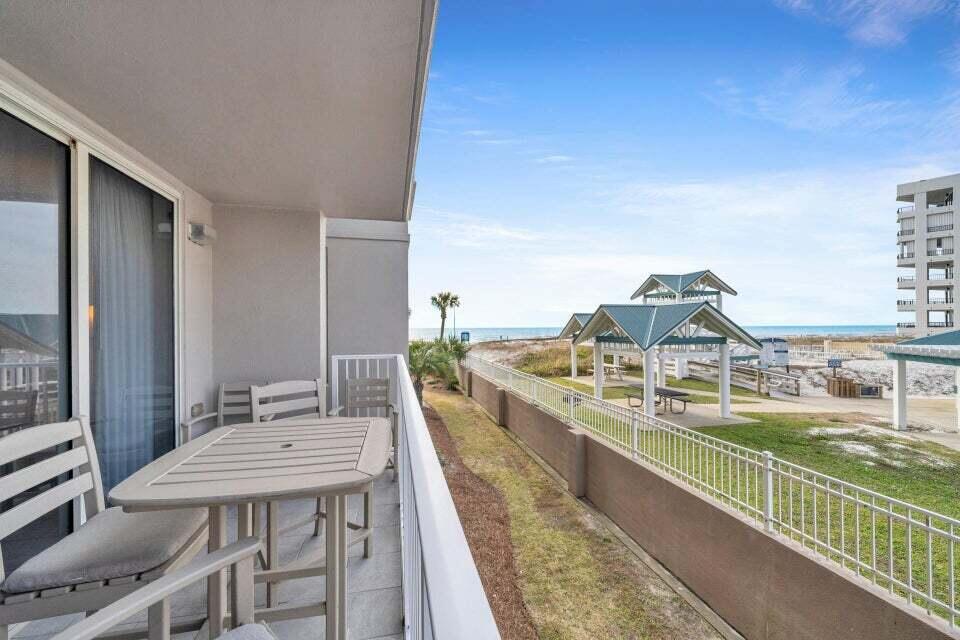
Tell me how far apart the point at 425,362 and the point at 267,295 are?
7.45m

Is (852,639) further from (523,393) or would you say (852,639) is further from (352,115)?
(523,393)

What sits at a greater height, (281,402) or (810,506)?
(281,402)

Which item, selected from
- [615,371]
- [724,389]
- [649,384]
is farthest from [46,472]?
[615,371]

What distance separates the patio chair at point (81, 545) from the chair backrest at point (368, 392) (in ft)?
7.51

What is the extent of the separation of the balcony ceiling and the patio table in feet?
5.92

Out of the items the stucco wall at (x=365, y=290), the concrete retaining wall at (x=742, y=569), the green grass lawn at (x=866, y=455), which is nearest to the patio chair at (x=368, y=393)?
the stucco wall at (x=365, y=290)

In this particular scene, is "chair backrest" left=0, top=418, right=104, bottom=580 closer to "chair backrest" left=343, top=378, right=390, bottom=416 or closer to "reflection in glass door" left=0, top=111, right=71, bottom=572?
"reflection in glass door" left=0, top=111, right=71, bottom=572

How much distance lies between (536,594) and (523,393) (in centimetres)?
543

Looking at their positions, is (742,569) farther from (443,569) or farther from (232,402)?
(232,402)

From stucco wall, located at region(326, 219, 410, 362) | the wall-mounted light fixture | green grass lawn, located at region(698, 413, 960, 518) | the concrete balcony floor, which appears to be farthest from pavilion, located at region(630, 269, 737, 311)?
the wall-mounted light fixture

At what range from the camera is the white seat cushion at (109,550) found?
48.7 inches

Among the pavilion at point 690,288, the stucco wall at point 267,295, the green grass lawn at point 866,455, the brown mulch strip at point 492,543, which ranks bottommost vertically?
the brown mulch strip at point 492,543

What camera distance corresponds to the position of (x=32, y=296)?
196cm

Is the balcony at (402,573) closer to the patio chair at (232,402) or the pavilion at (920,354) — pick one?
the patio chair at (232,402)
